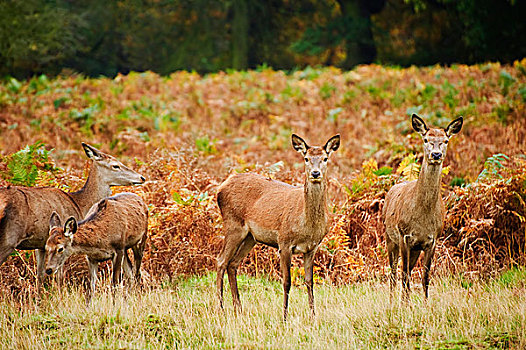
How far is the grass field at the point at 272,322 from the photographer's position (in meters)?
6.39

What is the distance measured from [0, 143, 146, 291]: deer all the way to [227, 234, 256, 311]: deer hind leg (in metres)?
1.86

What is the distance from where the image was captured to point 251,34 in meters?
37.3

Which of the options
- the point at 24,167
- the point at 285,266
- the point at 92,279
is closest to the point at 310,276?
the point at 285,266

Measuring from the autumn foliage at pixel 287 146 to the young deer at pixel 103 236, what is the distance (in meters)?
0.96

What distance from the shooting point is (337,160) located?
45.6 ft

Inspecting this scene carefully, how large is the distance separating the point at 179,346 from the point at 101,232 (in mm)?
1924

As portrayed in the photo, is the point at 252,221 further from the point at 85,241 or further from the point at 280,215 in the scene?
the point at 85,241

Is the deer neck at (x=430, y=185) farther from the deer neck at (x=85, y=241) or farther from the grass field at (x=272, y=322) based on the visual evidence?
the deer neck at (x=85, y=241)

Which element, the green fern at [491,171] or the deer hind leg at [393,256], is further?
the green fern at [491,171]

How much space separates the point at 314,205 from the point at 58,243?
2.93 m

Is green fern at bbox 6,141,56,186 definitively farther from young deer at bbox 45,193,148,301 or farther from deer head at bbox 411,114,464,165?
deer head at bbox 411,114,464,165

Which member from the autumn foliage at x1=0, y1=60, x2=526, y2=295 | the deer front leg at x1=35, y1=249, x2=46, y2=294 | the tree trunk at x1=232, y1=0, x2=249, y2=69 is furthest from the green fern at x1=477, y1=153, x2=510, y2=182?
the tree trunk at x1=232, y1=0, x2=249, y2=69

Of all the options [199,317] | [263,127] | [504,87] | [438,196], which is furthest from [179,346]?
[504,87]

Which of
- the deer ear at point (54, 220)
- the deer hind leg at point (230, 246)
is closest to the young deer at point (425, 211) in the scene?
the deer hind leg at point (230, 246)
